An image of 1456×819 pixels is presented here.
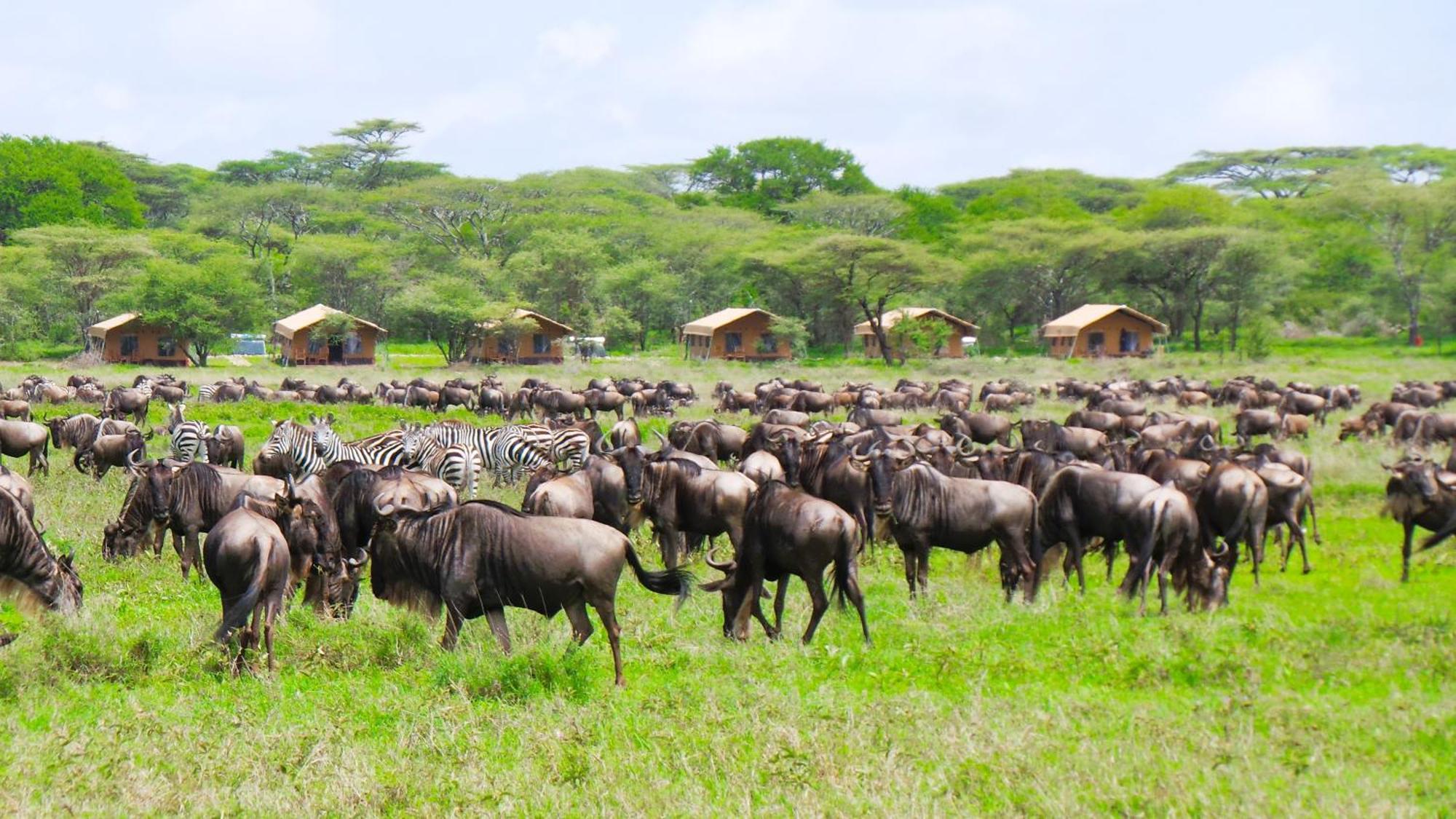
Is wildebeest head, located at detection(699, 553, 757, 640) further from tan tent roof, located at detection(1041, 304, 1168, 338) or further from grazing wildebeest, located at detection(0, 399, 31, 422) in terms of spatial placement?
tan tent roof, located at detection(1041, 304, 1168, 338)

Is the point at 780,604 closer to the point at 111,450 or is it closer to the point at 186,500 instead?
the point at 186,500

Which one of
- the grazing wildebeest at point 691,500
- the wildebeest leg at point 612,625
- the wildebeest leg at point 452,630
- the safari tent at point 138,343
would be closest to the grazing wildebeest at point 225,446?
the grazing wildebeest at point 691,500

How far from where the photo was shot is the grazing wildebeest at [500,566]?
28.9 ft

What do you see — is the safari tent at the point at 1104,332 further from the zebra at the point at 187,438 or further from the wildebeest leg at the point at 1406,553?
the wildebeest leg at the point at 1406,553

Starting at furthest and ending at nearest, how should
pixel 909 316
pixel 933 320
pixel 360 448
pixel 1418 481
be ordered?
pixel 909 316, pixel 933 320, pixel 360 448, pixel 1418 481

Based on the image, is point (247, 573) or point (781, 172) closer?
point (247, 573)

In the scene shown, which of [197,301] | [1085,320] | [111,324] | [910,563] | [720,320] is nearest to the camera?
[910,563]

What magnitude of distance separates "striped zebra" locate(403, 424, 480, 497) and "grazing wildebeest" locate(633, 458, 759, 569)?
218 inches

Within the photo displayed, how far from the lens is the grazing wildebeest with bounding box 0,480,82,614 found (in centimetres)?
943

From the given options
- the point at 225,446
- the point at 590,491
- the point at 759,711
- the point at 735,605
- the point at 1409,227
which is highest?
the point at 1409,227

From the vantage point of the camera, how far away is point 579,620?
29.6 feet

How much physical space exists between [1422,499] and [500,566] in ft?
33.5

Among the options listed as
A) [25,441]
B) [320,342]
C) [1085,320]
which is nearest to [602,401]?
[25,441]

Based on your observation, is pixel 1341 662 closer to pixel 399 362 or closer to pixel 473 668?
pixel 473 668
